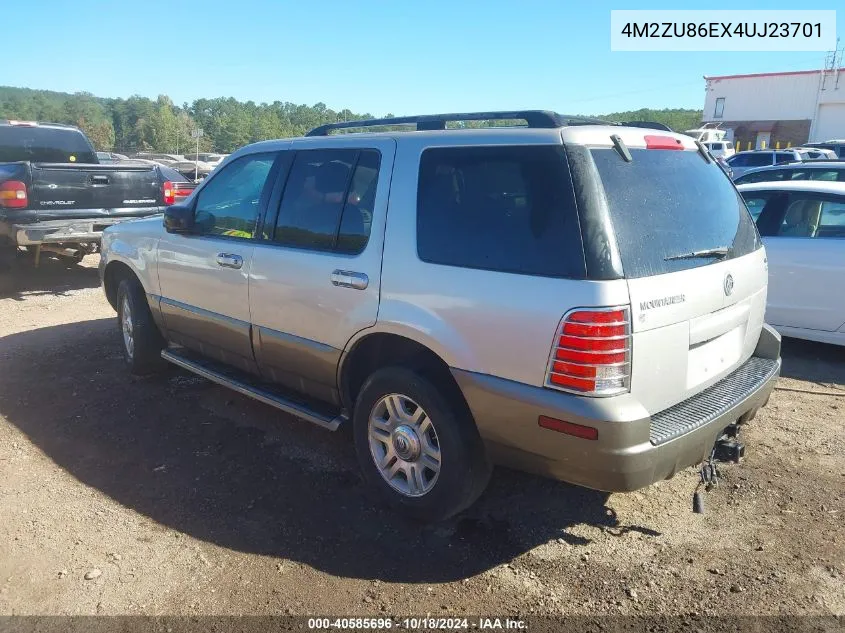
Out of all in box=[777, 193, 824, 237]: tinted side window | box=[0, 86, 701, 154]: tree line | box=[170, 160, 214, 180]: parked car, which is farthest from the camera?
box=[0, 86, 701, 154]: tree line

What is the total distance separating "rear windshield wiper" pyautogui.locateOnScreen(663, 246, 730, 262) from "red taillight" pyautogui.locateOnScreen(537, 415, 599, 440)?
814mm

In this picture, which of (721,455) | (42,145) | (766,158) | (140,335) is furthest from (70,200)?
(766,158)

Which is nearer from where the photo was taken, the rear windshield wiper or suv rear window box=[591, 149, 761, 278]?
suv rear window box=[591, 149, 761, 278]

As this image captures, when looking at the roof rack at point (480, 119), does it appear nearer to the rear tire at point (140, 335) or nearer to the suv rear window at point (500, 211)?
the suv rear window at point (500, 211)

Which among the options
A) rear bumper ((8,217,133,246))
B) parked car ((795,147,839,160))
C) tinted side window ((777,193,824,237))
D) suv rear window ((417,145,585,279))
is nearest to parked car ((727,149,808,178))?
parked car ((795,147,839,160))

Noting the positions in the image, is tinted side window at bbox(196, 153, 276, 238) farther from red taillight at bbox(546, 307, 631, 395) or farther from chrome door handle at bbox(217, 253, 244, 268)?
red taillight at bbox(546, 307, 631, 395)

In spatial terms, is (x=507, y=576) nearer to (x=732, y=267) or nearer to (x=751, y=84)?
(x=732, y=267)

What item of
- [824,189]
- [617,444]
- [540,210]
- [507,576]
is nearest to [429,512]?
[507,576]

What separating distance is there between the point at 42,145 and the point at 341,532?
9.96 metres

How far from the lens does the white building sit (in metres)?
43.7

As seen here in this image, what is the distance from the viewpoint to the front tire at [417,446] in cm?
309

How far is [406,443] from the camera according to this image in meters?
3.30

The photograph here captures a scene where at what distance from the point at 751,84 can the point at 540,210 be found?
51792 mm

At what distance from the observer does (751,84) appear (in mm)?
46562
